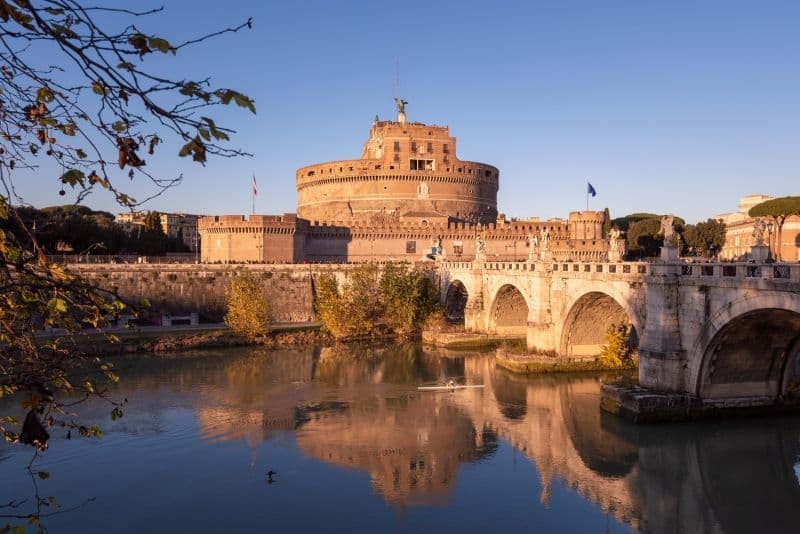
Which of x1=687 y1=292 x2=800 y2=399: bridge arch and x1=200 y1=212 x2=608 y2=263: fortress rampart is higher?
x1=200 y1=212 x2=608 y2=263: fortress rampart

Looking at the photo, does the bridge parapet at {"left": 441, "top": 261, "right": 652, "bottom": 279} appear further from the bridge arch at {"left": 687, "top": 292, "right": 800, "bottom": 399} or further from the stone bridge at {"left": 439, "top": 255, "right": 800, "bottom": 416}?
the bridge arch at {"left": 687, "top": 292, "right": 800, "bottom": 399}

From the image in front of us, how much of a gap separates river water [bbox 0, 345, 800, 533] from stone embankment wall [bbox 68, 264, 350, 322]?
630 inches

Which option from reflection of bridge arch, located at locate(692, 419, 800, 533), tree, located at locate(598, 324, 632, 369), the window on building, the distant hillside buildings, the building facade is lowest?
reflection of bridge arch, located at locate(692, 419, 800, 533)

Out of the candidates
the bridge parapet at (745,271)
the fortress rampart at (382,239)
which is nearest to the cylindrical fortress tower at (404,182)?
the fortress rampart at (382,239)

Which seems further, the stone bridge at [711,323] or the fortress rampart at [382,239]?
the fortress rampart at [382,239]

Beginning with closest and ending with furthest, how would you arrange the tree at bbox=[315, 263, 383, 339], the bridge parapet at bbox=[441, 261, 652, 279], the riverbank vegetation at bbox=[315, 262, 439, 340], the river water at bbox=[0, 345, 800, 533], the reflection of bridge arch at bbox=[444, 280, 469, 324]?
the river water at bbox=[0, 345, 800, 533]
the bridge parapet at bbox=[441, 261, 652, 279]
the tree at bbox=[315, 263, 383, 339]
the riverbank vegetation at bbox=[315, 262, 439, 340]
the reflection of bridge arch at bbox=[444, 280, 469, 324]

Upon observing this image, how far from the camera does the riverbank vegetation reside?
33.8 m

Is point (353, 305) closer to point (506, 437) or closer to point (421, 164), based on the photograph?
point (506, 437)

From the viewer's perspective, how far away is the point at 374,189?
56.8 meters

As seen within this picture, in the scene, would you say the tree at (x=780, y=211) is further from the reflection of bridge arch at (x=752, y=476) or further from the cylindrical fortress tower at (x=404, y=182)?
the cylindrical fortress tower at (x=404, y=182)

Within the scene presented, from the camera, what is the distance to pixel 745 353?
1620 centimetres

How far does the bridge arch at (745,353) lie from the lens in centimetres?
1505

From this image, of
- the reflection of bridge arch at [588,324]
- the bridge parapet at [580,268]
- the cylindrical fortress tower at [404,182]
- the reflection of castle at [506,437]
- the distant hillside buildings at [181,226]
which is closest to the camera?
the reflection of castle at [506,437]

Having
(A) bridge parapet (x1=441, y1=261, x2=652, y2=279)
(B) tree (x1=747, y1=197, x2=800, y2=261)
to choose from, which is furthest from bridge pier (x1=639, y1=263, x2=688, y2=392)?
(B) tree (x1=747, y1=197, x2=800, y2=261)
